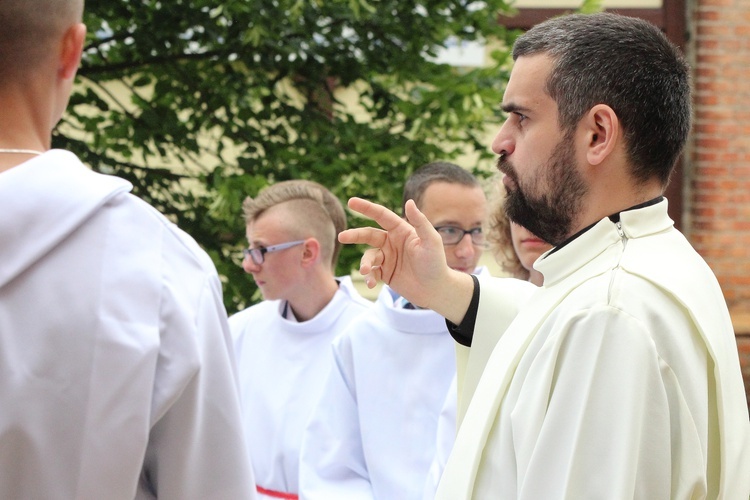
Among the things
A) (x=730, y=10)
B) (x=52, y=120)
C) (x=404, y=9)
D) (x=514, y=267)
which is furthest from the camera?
(x=730, y=10)

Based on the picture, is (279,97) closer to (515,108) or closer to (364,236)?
(364,236)

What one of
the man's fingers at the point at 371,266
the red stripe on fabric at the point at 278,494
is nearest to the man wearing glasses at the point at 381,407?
the red stripe on fabric at the point at 278,494

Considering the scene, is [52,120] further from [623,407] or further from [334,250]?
[334,250]

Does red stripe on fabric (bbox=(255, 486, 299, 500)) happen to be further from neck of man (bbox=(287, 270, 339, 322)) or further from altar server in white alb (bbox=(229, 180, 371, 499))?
neck of man (bbox=(287, 270, 339, 322))

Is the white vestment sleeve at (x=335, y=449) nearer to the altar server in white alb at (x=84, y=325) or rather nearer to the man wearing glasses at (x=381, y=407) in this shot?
the man wearing glasses at (x=381, y=407)

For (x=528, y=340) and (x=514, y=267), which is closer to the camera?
(x=528, y=340)

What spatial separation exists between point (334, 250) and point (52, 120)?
3.15 meters

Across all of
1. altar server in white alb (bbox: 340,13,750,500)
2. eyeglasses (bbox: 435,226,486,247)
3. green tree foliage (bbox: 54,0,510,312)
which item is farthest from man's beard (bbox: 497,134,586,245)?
green tree foliage (bbox: 54,0,510,312)

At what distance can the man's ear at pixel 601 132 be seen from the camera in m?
1.83

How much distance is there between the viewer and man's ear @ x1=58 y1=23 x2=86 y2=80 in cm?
169

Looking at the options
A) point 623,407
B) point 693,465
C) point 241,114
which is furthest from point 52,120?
point 241,114

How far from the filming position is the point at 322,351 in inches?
178

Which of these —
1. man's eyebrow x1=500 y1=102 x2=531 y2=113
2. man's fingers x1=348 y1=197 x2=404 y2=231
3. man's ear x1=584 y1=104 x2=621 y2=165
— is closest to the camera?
man's ear x1=584 y1=104 x2=621 y2=165

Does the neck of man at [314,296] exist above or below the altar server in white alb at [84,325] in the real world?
below
